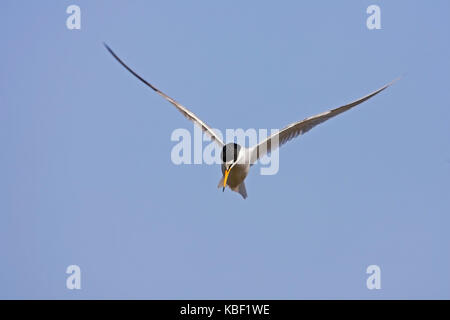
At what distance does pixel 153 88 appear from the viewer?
1049cm

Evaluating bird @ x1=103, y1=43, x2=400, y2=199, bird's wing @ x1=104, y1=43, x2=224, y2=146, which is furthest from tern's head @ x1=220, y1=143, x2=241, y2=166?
bird's wing @ x1=104, y1=43, x2=224, y2=146

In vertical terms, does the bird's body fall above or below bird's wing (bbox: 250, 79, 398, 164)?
below

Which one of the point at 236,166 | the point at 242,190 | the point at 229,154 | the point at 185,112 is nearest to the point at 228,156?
the point at 229,154

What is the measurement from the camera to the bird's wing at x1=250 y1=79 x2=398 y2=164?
29.2 feet

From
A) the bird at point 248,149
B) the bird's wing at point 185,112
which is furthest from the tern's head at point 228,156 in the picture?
the bird's wing at point 185,112

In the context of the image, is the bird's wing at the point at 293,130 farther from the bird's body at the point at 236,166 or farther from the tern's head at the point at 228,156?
the tern's head at the point at 228,156

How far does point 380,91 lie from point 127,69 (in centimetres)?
344

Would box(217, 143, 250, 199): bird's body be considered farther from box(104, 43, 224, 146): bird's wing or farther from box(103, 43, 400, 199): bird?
box(104, 43, 224, 146): bird's wing

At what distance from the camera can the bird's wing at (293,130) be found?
351 inches

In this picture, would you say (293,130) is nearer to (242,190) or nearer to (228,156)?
(228,156)

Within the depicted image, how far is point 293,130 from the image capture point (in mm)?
9289
